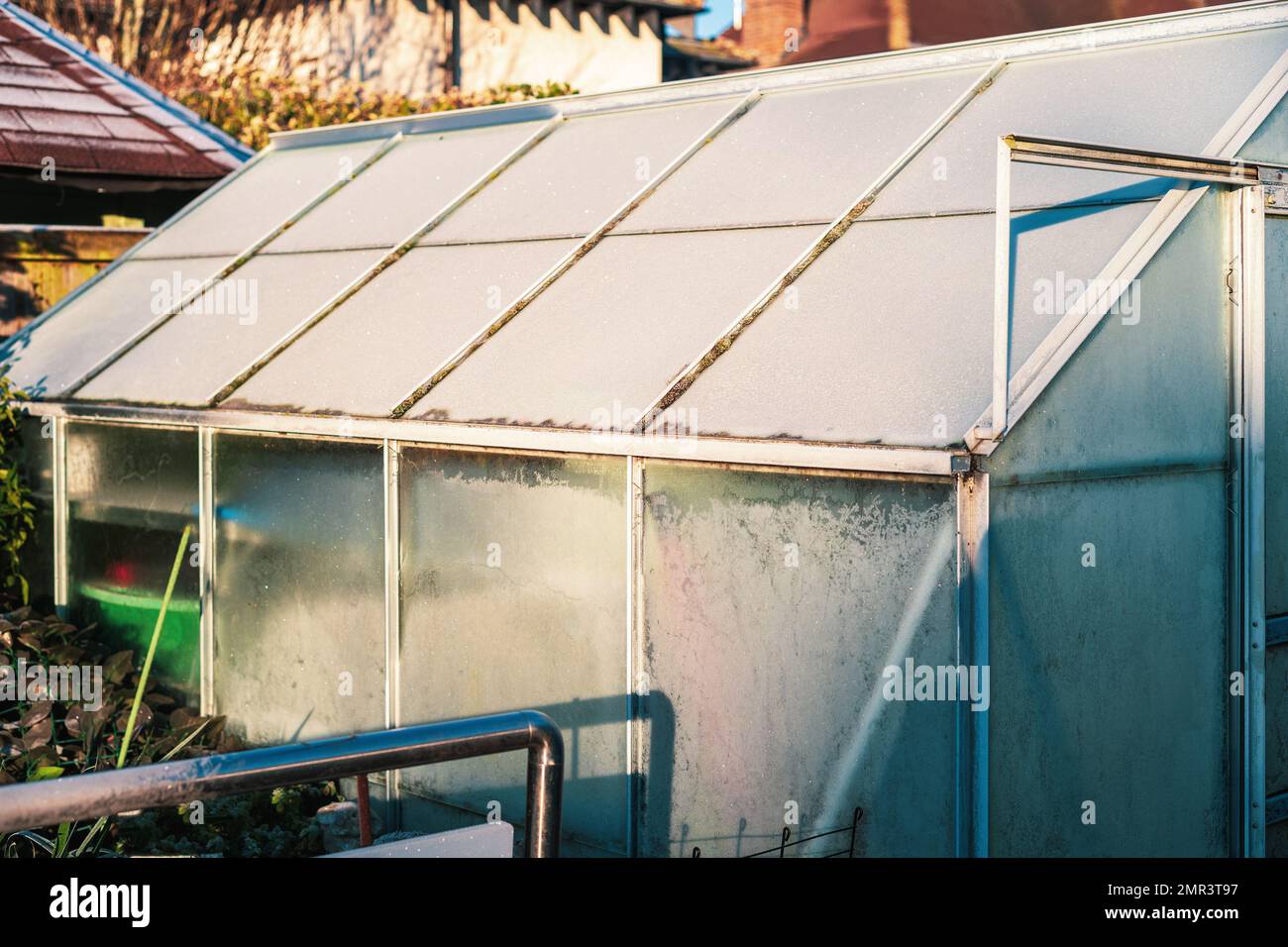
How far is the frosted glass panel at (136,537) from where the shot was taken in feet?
23.0

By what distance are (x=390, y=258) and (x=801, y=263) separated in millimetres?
2590

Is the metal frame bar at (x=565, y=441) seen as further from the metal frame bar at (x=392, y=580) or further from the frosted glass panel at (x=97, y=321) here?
the frosted glass panel at (x=97, y=321)

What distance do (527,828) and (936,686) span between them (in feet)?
5.88

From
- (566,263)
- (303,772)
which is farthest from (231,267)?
(303,772)

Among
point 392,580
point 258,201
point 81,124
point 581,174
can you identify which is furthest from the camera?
point 81,124

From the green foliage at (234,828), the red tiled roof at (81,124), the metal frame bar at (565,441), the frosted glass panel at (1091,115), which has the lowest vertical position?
the green foliage at (234,828)

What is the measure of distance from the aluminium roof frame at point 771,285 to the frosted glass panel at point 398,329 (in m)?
0.10

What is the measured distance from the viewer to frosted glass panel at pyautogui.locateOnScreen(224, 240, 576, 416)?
20.6 feet

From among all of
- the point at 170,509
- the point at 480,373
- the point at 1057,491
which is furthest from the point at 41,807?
the point at 170,509

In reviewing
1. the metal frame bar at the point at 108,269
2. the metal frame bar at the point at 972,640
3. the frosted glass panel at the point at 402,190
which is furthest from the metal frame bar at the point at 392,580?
the metal frame bar at the point at 108,269

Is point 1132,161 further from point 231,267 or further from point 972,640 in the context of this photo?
point 231,267

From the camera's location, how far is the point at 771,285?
18.0ft

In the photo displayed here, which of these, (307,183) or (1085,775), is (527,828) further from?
(307,183)

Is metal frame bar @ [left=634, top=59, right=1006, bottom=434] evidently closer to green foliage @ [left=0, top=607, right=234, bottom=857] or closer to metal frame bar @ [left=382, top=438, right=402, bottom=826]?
metal frame bar @ [left=382, top=438, right=402, bottom=826]
